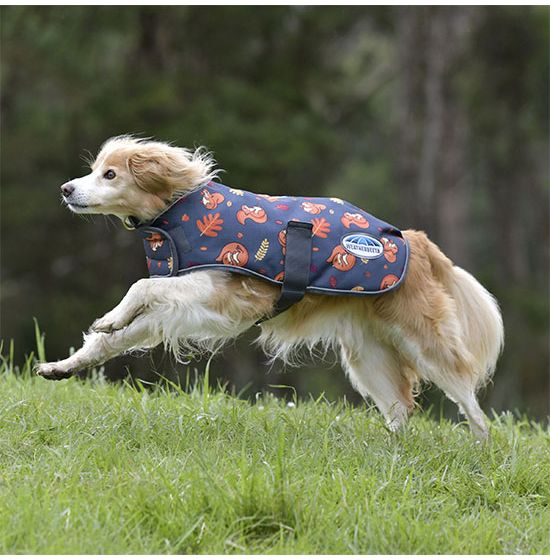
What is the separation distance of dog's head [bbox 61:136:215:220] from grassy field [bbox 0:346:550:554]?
123cm

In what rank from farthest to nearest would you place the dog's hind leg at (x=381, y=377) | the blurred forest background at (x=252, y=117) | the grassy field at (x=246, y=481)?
the blurred forest background at (x=252, y=117) < the dog's hind leg at (x=381, y=377) < the grassy field at (x=246, y=481)

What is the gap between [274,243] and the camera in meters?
6.13

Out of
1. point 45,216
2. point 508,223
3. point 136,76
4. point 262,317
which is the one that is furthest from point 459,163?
point 262,317

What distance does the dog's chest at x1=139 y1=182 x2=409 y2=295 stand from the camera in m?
6.08

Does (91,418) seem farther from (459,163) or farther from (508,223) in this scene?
(508,223)

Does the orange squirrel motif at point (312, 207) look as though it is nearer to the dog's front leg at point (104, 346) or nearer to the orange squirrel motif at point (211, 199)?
the orange squirrel motif at point (211, 199)

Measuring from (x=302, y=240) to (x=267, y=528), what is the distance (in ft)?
6.56

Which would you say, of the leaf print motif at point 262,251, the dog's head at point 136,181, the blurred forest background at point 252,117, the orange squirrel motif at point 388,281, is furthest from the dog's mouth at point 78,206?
the blurred forest background at point 252,117

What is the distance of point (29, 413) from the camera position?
20.0 ft

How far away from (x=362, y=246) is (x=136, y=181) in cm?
145

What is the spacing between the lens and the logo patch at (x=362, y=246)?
6.30 m

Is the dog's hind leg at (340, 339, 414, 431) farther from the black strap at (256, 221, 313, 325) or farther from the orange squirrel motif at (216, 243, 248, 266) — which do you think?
the orange squirrel motif at (216, 243, 248, 266)

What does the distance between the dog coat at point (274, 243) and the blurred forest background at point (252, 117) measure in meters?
10.2

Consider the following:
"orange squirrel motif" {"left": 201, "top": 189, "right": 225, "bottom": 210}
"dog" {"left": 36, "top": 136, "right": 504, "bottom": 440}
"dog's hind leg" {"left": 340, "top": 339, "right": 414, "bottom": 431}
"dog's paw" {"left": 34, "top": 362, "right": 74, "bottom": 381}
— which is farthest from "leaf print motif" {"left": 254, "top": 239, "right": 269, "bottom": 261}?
"dog's paw" {"left": 34, "top": 362, "right": 74, "bottom": 381}
